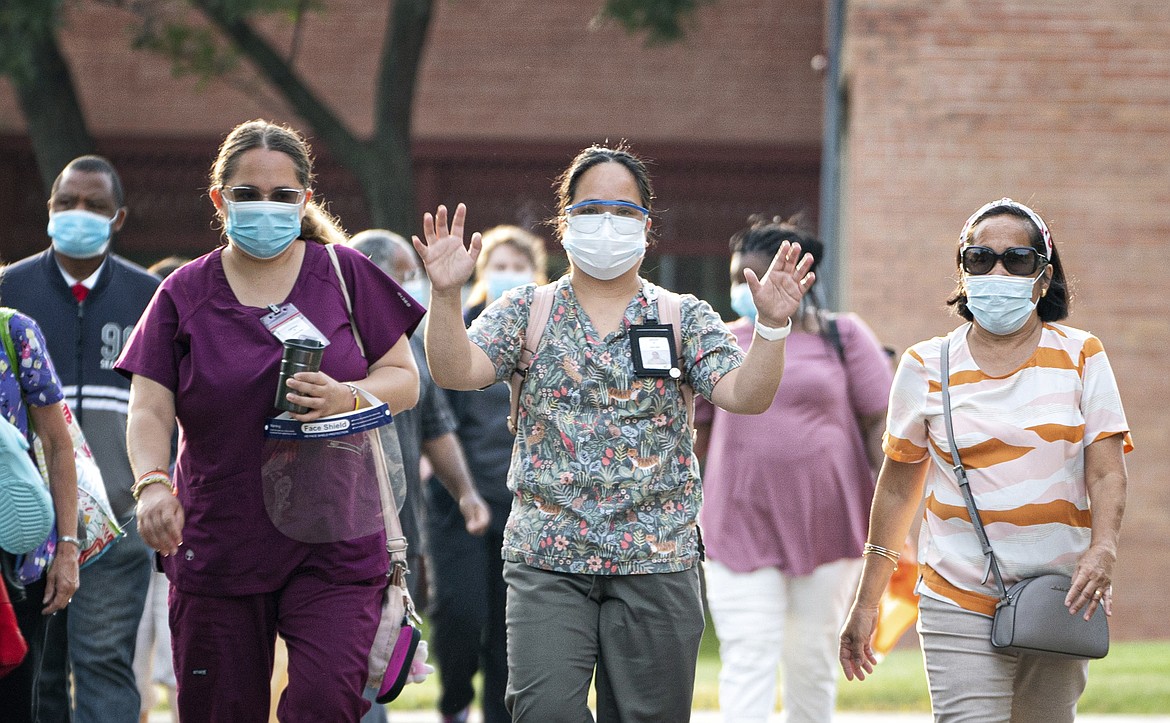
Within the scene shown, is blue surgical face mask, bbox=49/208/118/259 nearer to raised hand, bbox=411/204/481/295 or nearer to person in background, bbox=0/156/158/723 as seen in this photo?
person in background, bbox=0/156/158/723

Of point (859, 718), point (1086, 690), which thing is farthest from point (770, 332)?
point (1086, 690)

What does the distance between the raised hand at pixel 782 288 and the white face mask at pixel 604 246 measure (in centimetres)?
44

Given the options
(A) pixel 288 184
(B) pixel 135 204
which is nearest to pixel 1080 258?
(A) pixel 288 184

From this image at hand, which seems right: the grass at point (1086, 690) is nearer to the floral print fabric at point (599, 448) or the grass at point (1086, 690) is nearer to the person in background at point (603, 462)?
the person in background at point (603, 462)

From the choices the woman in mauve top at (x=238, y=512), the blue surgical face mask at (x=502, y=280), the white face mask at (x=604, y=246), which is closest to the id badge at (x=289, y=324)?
the woman in mauve top at (x=238, y=512)

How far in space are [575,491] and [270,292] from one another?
41.1 inches

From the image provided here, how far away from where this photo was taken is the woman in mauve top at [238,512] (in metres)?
4.41

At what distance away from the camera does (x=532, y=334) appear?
4.69 metres

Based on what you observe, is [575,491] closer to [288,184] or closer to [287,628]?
[287,628]

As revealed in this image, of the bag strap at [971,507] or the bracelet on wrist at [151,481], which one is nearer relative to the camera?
the bracelet on wrist at [151,481]

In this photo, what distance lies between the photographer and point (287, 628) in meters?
4.49

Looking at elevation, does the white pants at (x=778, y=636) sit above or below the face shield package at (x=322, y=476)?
below

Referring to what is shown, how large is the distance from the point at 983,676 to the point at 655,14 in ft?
32.4

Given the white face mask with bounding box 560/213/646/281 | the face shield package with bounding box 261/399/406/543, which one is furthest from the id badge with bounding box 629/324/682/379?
the face shield package with bounding box 261/399/406/543
